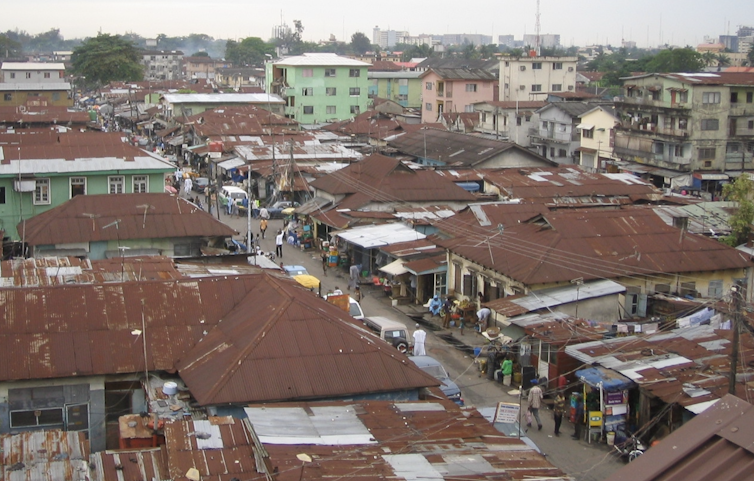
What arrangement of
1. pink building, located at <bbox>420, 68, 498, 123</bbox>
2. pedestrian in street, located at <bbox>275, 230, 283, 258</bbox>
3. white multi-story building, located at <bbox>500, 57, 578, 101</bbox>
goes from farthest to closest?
white multi-story building, located at <bbox>500, 57, 578, 101</bbox> → pink building, located at <bbox>420, 68, 498, 123</bbox> → pedestrian in street, located at <bbox>275, 230, 283, 258</bbox>

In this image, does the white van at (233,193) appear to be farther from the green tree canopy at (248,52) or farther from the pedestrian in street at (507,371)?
the green tree canopy at (248,52)

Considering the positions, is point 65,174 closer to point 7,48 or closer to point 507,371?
point 507,371

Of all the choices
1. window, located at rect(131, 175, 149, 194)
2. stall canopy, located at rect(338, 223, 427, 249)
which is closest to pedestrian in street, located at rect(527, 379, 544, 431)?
stall canopy, located at rect(338, 223, 427, 249)

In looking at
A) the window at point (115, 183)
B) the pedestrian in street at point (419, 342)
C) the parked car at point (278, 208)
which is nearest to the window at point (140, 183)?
the window at point (115, 183)

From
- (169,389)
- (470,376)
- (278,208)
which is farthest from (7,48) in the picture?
(169,389)

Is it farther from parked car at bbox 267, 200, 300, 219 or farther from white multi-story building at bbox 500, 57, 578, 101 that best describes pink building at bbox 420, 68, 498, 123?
parked car at bbox 267, 200, 300, 219

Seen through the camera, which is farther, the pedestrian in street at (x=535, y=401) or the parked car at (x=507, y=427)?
the pedestrian in street at (x=535, y=401)

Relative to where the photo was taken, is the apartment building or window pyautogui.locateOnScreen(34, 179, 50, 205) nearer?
window pyautogui.locateOnScreen(34, 179, 50, 205)
